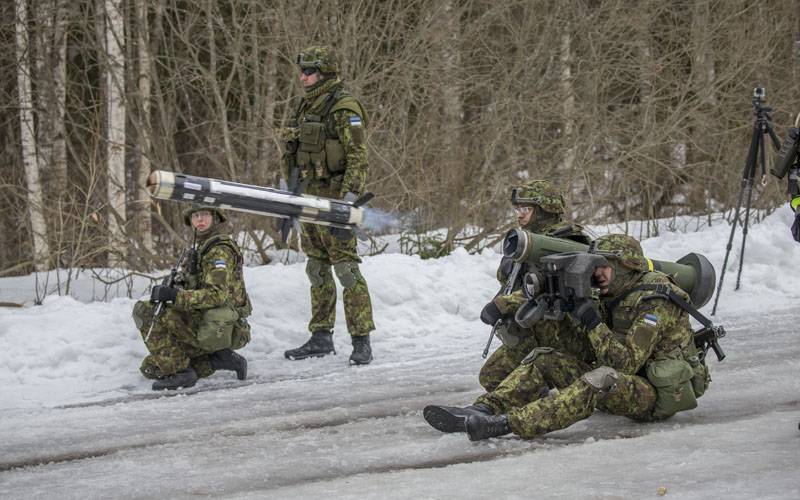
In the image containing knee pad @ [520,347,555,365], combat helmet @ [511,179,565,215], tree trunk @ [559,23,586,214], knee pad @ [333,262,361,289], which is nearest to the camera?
knee pad @ [520,347,555,365]

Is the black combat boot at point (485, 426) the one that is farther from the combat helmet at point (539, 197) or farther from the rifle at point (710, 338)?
the combat helmet at point (539, 197)

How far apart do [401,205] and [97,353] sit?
5.74m

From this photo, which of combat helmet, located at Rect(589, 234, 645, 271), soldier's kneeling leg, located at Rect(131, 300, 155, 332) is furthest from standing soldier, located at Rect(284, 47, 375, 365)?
combat helmet, located at Rect(589, 234, 645, 271)

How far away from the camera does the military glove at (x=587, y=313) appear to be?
6312 millimetres

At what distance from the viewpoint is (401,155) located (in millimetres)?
14078

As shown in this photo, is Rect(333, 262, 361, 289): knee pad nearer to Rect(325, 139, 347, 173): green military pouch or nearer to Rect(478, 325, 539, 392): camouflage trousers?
Rect(325, 139, 347, 173): green military pouch

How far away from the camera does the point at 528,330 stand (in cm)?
714

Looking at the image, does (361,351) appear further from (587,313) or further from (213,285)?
(587,313)

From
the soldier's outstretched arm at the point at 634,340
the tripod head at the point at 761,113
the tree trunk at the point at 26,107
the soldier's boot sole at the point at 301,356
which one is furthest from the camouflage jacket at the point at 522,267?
the tree trunk at the point at 26,107

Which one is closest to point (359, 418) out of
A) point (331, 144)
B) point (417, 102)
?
point (331, 144)

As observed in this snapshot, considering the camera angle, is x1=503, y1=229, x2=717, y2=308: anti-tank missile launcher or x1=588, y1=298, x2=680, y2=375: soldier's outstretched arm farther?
x1=503, y1=229, x2=717, y2=308: anti-tank missile launcher

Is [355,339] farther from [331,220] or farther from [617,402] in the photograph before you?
[617,402]

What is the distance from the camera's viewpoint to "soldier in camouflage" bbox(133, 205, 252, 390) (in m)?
8.30

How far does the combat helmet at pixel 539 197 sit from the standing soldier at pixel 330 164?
169 centimetres
